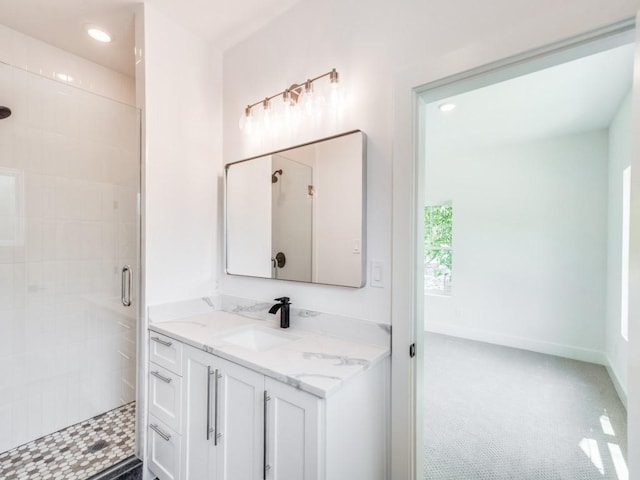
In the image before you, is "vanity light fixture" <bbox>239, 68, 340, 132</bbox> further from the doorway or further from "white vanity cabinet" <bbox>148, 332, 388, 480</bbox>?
the doorway

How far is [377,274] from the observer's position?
1416 mm

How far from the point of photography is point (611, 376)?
3016 millimetres

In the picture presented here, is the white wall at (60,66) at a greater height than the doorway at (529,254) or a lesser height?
greater

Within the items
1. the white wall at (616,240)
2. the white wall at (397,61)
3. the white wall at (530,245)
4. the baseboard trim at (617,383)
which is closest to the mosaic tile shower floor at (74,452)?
the white wall at (397,61)

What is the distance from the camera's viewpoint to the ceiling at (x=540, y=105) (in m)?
2.23

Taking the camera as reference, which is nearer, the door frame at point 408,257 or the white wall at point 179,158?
the door frame at point 408,257

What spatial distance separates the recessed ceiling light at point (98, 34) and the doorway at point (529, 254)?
257cm

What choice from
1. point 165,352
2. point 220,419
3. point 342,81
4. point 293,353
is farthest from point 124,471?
point 342,81

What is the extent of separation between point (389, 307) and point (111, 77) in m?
2.66

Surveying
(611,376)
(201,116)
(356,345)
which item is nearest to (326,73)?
(201,116)

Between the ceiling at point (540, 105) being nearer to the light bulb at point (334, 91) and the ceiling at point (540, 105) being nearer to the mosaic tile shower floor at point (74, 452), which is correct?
the light bulb at point (334, 91)

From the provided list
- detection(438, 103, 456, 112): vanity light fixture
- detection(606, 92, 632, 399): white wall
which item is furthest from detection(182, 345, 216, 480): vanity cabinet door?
detection(606, 92, 632, 399): white wall

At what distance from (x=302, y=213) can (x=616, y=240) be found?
3.31m

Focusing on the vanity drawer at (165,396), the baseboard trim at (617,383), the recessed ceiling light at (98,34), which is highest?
the recessed ceiling light at (98,34)
